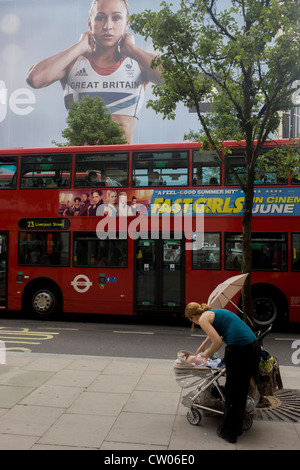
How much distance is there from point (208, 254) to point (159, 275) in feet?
4.18

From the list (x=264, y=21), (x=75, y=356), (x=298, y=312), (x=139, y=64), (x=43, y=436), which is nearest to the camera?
(x=43, y=436)

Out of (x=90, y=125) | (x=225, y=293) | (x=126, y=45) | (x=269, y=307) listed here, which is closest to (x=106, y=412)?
(x=225, y=293)

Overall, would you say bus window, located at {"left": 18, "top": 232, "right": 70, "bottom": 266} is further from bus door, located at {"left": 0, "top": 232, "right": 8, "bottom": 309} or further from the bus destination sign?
bus door, located at {"left": 0, "top": 232, "right": 8, "bottom": 309}

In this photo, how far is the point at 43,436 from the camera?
13.7ft

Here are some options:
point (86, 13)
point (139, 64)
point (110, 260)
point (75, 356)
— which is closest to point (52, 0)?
point (86, 13)

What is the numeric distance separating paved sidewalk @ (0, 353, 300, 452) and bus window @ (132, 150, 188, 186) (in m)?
4.94

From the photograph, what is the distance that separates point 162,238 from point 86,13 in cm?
5513

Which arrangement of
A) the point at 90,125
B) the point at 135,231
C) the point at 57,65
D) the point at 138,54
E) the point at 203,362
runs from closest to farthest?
the point at 203,362
the point at 135,231
the point at 90,125
the point at 57,65
the point at 138,54

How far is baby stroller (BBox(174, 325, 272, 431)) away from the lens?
4.52 meters

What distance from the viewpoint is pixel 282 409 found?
16.4 feet

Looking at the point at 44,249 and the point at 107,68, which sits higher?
the point at 107,68

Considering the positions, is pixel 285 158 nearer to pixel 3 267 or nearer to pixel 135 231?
pixel 135 231

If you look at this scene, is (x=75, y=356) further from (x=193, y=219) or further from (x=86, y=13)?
(x=86, y=13)

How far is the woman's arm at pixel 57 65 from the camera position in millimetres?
55406
